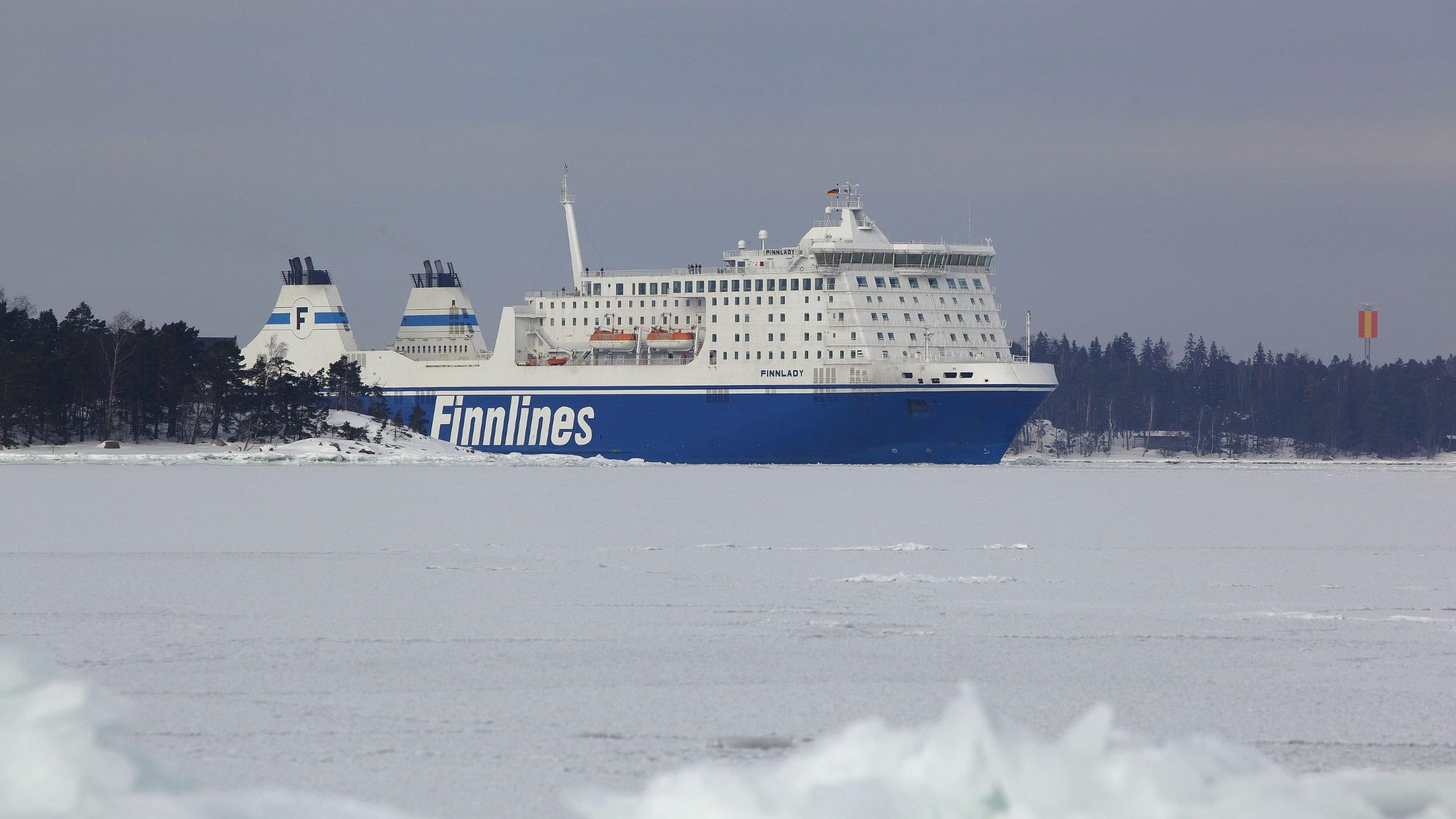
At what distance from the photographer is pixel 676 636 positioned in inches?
329

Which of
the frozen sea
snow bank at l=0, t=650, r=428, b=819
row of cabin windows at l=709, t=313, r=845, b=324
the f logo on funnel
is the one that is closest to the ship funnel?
the f logo on funnel

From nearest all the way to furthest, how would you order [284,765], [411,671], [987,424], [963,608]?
[284,765] < [411,671] < [963,608] < [987,424]

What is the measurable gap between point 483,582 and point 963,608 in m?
3.42

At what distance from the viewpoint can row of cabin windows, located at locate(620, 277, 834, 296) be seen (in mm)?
43562

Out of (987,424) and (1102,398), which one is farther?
(1102,398)

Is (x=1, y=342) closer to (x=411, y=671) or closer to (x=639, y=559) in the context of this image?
(x=639, y=559)

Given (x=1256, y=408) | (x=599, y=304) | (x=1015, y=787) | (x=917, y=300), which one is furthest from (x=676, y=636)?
(x=1256, y=408)

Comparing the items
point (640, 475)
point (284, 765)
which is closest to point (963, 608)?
point (284, 765)

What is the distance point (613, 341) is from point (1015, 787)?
1636 inches

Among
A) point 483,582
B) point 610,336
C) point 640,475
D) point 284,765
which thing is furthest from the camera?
point 610,336

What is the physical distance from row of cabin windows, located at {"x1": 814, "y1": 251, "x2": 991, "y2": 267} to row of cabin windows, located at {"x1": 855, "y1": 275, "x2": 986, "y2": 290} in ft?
1.25

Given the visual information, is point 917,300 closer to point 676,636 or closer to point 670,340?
point 670,340

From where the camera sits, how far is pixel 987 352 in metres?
44.6

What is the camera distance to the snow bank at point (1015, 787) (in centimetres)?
401
